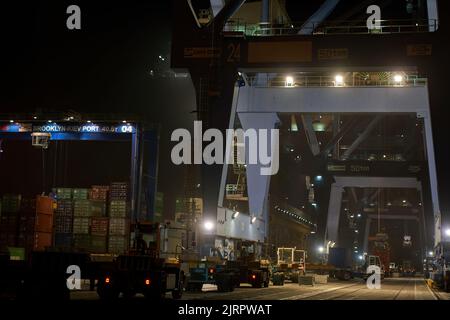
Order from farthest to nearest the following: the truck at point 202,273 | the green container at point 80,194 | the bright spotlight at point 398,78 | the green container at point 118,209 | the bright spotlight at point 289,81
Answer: the green container at point 80,194
the green container at point 118,209
the bright spotlight at point 289,81
the bright spotlight at point 398,78
the truck at point 202,273

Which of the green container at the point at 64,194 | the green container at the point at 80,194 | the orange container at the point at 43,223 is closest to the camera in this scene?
the orange container at the point at 43,223

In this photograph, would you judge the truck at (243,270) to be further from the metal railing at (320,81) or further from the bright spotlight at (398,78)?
the bright spotlight at (398,78)

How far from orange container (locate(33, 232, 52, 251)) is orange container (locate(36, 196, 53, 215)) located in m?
1.28

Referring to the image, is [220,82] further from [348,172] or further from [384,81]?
[348,172]

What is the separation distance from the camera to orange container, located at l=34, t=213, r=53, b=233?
35022mm

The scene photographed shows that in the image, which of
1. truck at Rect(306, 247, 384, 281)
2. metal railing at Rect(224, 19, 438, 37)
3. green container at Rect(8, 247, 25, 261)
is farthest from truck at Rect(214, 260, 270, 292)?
truck at Rect(306, 247, 384, 281)

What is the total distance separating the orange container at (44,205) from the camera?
3494 cm

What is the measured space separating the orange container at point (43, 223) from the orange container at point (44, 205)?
0.78ft

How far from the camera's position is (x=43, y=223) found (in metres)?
35.6

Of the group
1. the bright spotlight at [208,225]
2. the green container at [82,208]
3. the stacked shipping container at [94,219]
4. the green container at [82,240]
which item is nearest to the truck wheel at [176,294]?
the bright spotlight at [208,225]

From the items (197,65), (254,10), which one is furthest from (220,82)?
(254,10)

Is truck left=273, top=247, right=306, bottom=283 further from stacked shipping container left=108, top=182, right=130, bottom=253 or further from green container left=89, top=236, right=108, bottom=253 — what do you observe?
green container left=89, top=236, right=108, bottom=253

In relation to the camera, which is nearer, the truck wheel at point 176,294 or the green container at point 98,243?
the truck wheel at point 176,294
